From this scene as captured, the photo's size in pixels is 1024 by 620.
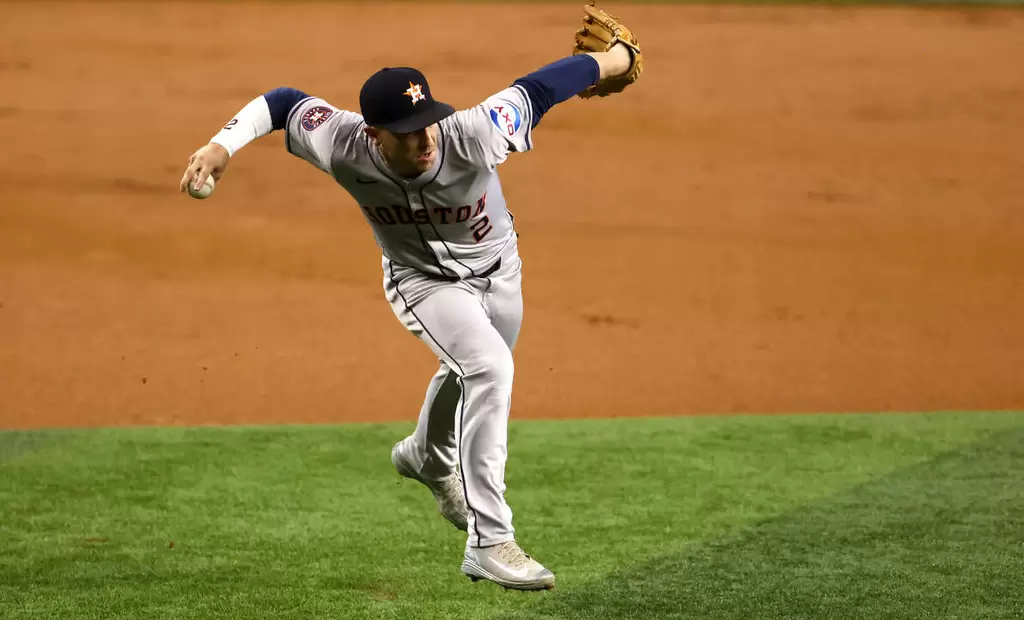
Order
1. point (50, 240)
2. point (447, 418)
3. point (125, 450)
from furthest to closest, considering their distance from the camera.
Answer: point (50, 240) < point (125, 450) < point (447, 418)

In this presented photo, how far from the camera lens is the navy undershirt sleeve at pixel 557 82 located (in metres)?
4.28

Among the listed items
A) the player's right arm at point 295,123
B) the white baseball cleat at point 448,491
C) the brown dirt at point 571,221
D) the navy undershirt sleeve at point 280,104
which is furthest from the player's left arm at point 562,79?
the brown dirt at point 571,221

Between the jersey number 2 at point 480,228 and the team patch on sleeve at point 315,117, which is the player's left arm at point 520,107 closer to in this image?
the jersey number 2 at point 480,228

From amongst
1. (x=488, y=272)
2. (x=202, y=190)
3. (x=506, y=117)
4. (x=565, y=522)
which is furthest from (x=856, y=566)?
(x=202, y=190)

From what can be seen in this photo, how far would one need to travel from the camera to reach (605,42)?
4.64 metres

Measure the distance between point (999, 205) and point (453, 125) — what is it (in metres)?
7.33

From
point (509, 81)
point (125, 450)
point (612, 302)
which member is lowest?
point (125, 450)

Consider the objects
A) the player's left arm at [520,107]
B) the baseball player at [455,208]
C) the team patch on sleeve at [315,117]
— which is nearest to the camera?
the baseball player at [455,208]

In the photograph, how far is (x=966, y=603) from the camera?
4.78 meters

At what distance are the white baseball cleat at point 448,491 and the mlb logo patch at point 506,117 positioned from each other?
1262mm

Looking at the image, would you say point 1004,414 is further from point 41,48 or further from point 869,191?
point 41,48

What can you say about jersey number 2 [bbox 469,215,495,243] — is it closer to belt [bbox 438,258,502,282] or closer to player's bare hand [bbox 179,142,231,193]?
belt [bbox 438,258,502,282]

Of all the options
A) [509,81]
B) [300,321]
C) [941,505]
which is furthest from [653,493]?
[509,81]

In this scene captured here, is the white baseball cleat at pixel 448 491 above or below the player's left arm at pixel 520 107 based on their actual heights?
below
